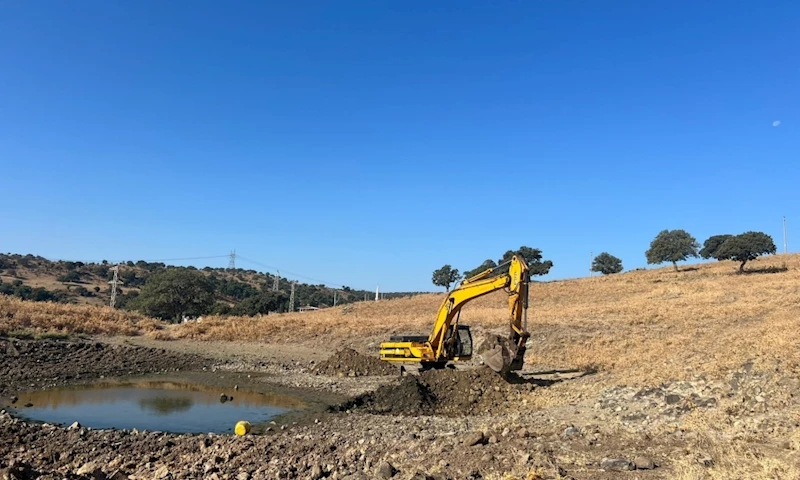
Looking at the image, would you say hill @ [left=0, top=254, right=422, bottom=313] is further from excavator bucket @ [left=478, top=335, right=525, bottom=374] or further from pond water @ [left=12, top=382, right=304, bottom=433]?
excavator bucket @ [left=478, top=335, right=525, bottom=374]

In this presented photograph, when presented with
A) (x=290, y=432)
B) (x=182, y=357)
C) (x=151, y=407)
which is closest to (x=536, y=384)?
(x=290, y=432)

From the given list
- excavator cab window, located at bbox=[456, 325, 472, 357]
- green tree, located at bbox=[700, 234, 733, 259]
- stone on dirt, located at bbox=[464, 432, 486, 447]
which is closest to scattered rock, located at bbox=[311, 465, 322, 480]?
stone on dirt, located at bbox=[464, 432, 486, 447]

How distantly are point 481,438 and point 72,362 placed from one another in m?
22.7

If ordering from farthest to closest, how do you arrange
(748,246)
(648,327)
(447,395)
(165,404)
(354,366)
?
1. (748,246)
2. (648,327)
3. (354,366)
4. (165,404)
5. (447,395)

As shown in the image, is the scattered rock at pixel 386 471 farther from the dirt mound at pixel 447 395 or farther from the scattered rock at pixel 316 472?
the dirt mound at pixel 447 395

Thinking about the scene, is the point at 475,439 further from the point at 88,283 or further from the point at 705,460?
the point at 88,283

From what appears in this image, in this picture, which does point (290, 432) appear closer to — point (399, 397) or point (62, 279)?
point (399, 397)

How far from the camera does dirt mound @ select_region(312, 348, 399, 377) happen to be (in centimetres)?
2106

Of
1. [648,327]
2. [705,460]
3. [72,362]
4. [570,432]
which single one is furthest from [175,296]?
[705,460]

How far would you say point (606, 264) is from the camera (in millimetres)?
78812

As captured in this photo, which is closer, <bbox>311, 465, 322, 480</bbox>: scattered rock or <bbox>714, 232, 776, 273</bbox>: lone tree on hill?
<bbox>311, 465, 322, 480</bbox>: scattered rock

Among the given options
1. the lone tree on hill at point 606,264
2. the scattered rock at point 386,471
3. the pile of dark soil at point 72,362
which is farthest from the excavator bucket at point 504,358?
the lone tree on hill at point 606,264

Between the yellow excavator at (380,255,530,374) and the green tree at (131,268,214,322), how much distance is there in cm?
4353

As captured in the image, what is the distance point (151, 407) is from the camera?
1633cm
